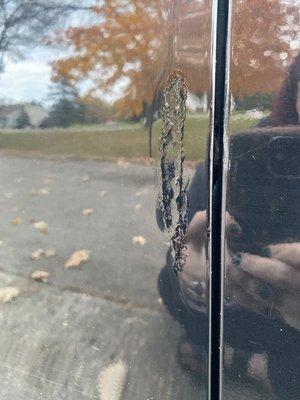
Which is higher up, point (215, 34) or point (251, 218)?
point (215, 34)

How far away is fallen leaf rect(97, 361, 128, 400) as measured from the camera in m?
1.39

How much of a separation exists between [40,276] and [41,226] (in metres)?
0.14

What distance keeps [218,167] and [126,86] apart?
0.28m

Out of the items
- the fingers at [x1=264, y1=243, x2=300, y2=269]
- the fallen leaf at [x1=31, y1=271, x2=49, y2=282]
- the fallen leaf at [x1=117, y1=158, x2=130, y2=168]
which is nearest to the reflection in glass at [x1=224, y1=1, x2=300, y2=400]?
the fingers at [x1=264, y1=243, x2=300, y2=269]

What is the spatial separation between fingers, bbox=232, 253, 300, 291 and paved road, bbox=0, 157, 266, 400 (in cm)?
19

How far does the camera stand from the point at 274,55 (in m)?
1.17

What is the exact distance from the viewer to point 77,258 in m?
1.37

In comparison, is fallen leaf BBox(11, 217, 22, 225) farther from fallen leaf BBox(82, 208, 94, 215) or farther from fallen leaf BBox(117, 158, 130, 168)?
fallen leaf BBox(117, 158, 130, 168)

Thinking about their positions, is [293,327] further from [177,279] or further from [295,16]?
[295,16]

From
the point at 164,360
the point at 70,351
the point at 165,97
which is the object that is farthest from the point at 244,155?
the point at 70,351

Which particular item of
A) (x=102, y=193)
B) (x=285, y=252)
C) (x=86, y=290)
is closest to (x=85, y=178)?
(x=102, y=193)

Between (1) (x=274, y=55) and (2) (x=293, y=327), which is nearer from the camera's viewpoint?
(1) (x=274, y=55)

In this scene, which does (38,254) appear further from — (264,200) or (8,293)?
(264,200)

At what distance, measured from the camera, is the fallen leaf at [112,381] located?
4.56 ft
